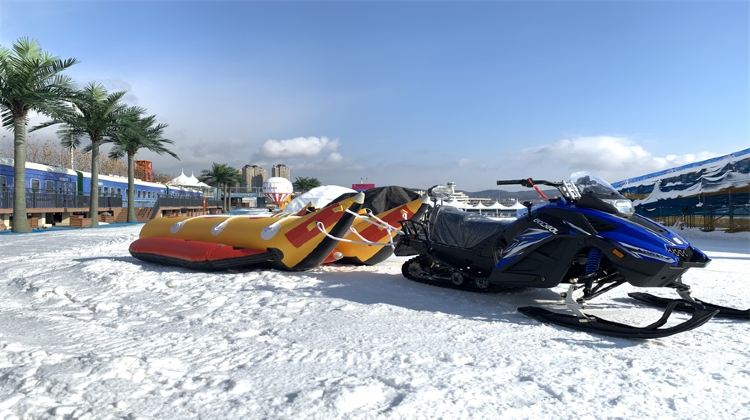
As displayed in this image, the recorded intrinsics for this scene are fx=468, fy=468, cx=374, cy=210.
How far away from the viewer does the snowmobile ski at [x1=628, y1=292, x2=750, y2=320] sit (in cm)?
414

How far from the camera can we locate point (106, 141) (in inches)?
975

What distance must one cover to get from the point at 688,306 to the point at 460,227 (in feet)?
7.86

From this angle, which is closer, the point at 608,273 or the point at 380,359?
the point at 380,359

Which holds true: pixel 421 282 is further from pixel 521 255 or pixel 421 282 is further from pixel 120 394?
pixel 120 394

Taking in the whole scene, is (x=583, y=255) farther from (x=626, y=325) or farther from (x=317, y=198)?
(x=317, y=198)

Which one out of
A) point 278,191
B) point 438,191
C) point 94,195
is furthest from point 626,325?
point 278,191

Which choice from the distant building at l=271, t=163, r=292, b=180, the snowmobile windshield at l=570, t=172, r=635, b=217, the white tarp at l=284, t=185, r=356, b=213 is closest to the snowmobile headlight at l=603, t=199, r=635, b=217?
the snowmobile windshield at l=570, t=172, r=635, b=217

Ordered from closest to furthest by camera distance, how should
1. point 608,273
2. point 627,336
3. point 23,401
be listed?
point 23,401, point 627,336, point 608,273

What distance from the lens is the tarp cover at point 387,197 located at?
7059mm

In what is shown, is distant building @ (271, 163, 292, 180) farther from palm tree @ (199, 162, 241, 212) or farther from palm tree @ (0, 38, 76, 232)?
palm tree @ (0, 38, 76, 232)

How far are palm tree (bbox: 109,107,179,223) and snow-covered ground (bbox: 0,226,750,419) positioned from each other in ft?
72.8

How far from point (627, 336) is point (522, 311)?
3.16 feet

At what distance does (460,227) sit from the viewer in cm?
566

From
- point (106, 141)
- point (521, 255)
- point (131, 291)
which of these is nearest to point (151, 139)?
point (106, 141)
